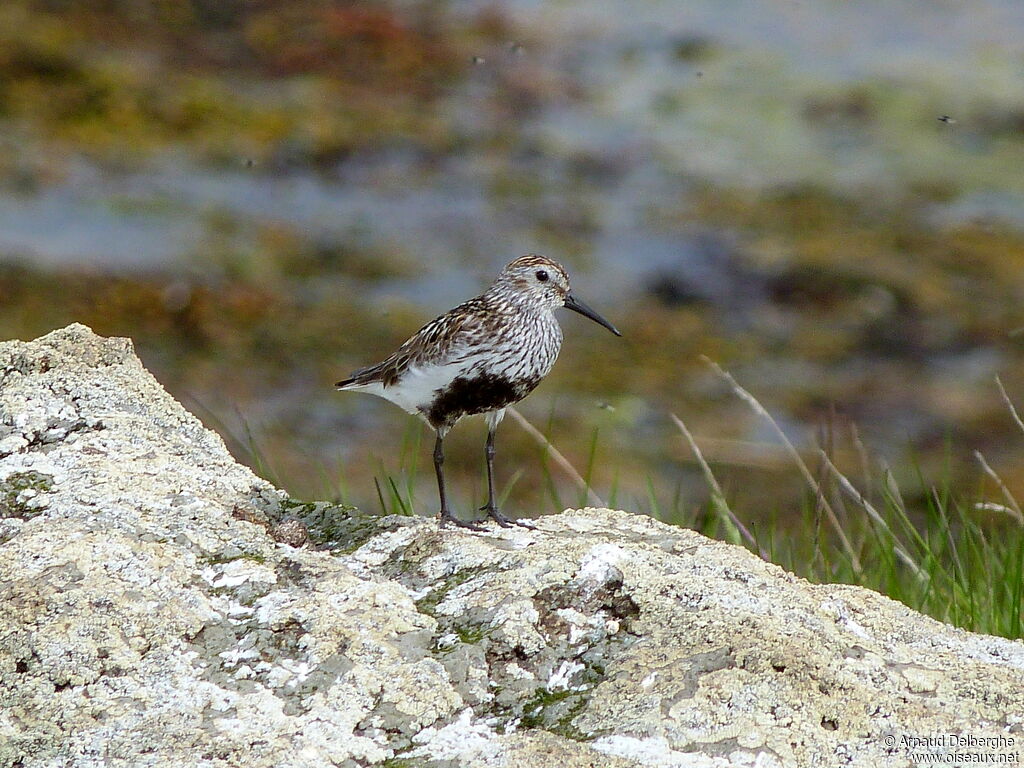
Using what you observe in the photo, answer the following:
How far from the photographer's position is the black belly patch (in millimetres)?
4723

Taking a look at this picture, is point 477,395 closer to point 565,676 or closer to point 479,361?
point 479,361

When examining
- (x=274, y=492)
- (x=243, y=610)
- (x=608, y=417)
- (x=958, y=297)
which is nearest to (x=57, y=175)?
(x=608, y=417)

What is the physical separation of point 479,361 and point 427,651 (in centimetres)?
209

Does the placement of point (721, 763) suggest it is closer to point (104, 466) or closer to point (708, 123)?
point (104, 466)

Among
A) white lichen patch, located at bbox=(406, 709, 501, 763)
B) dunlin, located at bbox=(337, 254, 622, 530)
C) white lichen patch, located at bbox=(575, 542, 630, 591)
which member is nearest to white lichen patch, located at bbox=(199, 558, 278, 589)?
white lichen patch, located at bbox=(406, 709, 501, 763)

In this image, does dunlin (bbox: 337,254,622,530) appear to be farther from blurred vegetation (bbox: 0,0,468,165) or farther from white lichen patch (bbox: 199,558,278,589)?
blurred vegetation (bbox: 0,0,468,165)

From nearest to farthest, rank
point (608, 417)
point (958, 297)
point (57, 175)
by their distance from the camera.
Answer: point (608, 417) → point (958, 297) → point (57, 175)

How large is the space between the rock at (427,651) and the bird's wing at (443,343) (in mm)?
1490

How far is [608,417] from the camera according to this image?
9.52m

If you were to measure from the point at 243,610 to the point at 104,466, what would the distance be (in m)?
0.78

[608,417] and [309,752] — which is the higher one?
[309,752]

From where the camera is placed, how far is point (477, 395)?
473 centimetres

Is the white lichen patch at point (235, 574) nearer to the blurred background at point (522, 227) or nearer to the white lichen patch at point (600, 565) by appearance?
the white lichen patch at point (600, 565)

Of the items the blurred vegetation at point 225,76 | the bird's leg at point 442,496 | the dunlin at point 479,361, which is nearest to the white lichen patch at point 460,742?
the bird's leg at point 442,496
